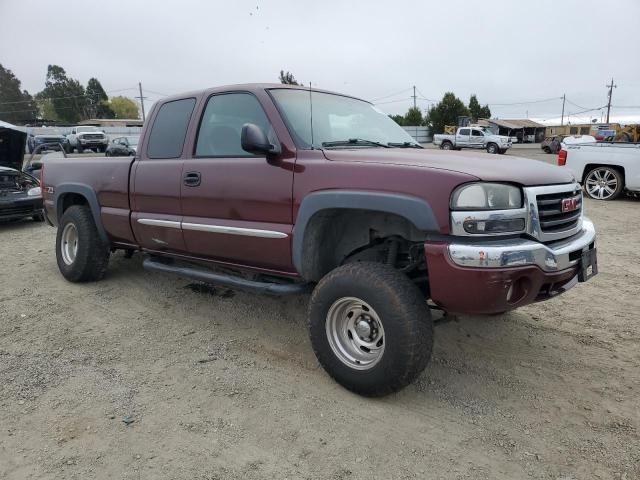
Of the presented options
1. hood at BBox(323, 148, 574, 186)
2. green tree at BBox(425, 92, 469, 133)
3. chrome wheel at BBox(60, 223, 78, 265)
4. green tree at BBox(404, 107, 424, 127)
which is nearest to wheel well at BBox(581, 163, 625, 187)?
hood at BBox(323, 148, 574, 186)

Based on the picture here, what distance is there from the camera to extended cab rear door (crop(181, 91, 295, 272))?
3.21 meters

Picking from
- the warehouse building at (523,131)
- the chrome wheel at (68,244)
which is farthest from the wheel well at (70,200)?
the warehouse building at (523,131)

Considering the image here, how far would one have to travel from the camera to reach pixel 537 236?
2.60 meters

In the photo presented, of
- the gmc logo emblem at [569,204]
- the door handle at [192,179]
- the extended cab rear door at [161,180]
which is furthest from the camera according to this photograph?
the extended cab rear door at [161,180]

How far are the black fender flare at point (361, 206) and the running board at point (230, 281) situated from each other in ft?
0.62

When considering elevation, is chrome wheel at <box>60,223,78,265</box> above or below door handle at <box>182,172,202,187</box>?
below

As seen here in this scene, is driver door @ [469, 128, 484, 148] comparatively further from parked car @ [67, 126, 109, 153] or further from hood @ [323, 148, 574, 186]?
hood @ [323, 148, 574, 186]

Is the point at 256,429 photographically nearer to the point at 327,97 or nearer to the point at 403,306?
the point at 403,306

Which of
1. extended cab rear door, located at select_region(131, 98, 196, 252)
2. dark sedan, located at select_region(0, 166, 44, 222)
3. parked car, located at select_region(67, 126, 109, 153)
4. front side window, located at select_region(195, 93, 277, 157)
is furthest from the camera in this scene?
parked car, located at select_region(67, 126, 109, 153)

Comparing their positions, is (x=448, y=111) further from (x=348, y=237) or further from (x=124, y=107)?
(x=124, y=107)

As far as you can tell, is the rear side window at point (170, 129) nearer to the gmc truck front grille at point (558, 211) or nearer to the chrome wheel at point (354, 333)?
the chrome wheel at point (354, 333)

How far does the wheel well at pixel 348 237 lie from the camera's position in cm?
301

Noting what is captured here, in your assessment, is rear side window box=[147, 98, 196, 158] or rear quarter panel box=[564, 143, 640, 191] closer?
rear side window box=[147, 98, 196, 158]

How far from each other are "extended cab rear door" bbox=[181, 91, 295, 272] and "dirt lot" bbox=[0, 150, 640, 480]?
0.76 meters
